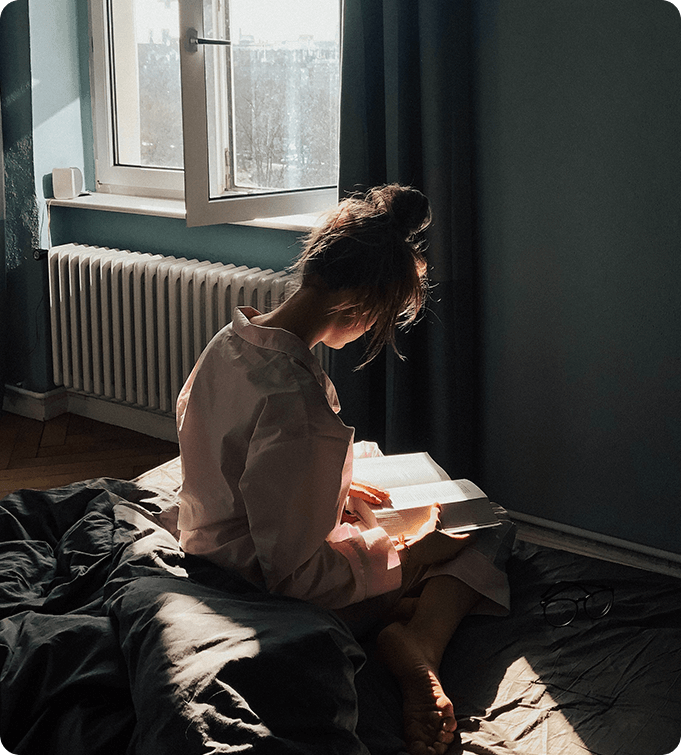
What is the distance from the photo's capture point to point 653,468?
2.04 metres

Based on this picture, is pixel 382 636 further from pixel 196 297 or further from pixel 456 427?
pixel 196 297

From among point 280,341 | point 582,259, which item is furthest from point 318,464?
point 582,259

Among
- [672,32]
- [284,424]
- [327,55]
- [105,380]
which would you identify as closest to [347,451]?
[284,424]

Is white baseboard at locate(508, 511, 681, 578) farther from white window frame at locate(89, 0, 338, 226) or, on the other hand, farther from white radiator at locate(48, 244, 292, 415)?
white window frame at locate(89, 0, 338, 226)

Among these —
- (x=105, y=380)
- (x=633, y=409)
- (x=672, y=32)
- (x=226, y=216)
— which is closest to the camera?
(x=672, y=32)

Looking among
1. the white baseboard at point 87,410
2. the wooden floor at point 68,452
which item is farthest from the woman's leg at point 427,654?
the white baseboard at point 87,410

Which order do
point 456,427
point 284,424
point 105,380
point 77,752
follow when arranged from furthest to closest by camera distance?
point 105,380
point 456,427
point 284,424
point 77,752

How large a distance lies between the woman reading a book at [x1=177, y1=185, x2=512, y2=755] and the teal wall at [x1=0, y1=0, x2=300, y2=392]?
131 centimetres

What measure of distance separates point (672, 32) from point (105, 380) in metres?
2.10

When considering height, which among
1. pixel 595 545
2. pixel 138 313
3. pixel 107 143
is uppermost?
pixel 107 143

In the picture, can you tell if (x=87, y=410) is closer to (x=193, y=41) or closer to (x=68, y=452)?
(x=68, y=452)

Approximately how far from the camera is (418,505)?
153 cm

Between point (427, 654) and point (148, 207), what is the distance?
203 centimetres

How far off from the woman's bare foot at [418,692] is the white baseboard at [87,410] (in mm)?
1788
